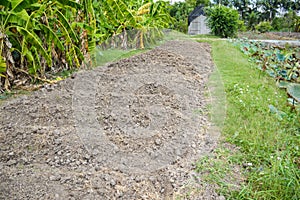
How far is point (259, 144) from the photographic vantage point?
6.77 feet

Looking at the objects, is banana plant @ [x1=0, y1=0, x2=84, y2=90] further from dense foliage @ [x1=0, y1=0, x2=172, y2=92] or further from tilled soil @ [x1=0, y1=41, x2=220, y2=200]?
tilled soil @ [x1=0, y1=41, x2=220, y2=200]

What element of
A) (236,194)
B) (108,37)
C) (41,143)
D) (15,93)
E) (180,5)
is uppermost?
(180,5)

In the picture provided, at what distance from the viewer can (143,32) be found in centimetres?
505

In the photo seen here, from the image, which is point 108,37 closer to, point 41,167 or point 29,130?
point 29,130

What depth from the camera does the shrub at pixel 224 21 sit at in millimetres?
10242

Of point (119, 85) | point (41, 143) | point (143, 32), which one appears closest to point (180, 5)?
point (143, 32)

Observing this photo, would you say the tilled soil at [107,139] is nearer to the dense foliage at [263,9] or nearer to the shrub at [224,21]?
the shrub at [224,21]

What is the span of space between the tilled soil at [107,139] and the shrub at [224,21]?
779cm

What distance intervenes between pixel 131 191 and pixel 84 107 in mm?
1141

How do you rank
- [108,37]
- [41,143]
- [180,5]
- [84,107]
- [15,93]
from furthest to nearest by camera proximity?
1. [180,5]
2. [108,37]
3. [15,93]
4. [84,107]
5. [41,143]

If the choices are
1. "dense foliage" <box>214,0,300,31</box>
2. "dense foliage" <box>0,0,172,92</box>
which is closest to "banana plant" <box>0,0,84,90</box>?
"dense foliage" <box>0,0,172,92</box>

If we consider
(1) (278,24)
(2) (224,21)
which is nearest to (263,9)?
(1) (278,24)

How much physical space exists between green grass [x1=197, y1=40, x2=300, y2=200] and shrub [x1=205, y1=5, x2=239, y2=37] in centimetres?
721

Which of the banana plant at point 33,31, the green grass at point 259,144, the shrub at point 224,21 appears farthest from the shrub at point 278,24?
the banana plant at point 33,31
